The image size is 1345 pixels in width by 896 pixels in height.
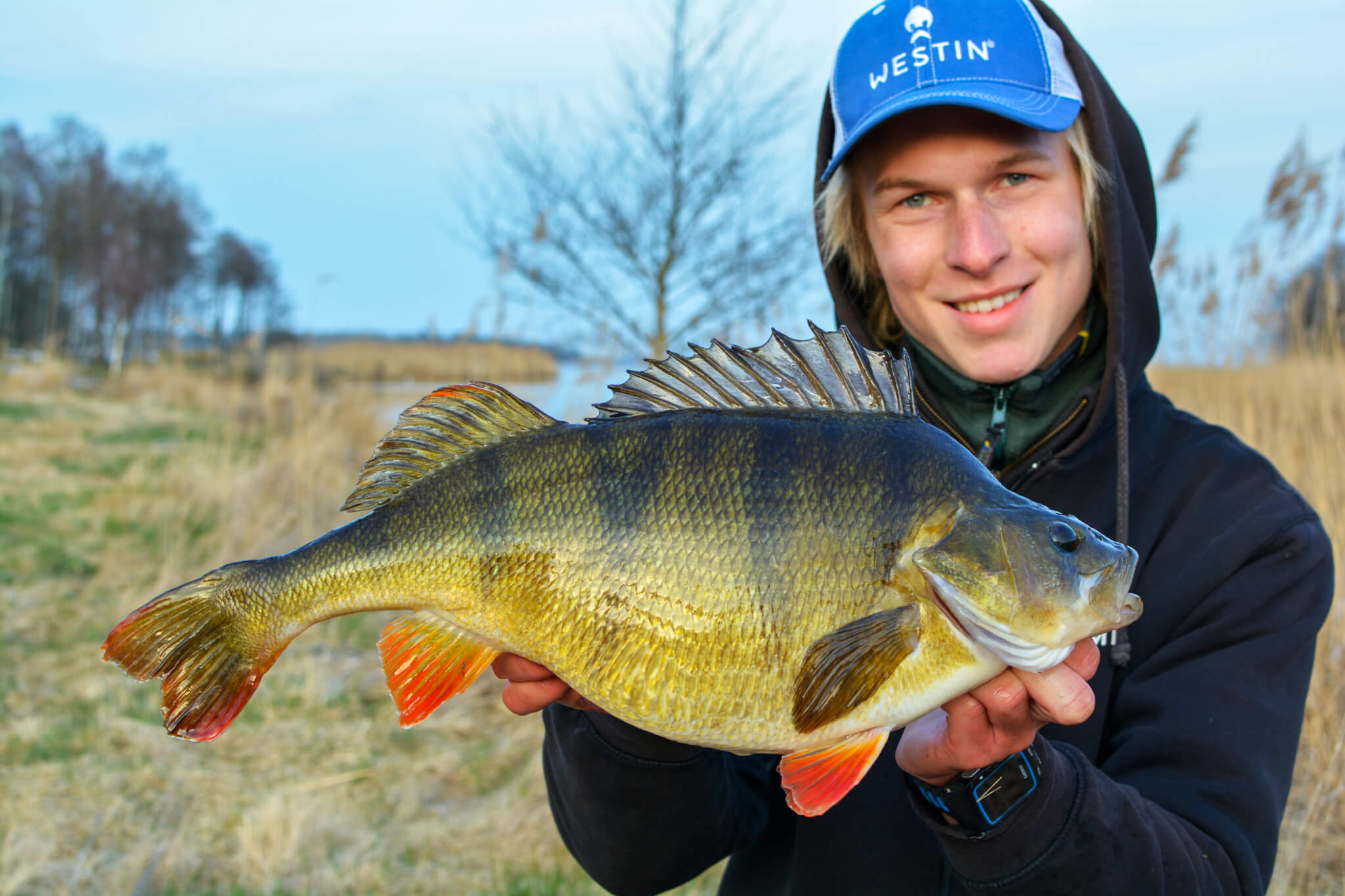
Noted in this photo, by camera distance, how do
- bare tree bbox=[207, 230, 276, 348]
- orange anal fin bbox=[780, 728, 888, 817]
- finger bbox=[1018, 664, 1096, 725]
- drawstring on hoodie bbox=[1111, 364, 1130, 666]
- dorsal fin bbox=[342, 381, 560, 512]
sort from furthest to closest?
1. bare tree bbox=[207, 230, 276, 348]
2. drawstring on hoodie bbox=[1111, 364, 1130, 666]
3. dorsal fin bbox=[342, 381, 560, 512]
4. orange anal fin bbox=[780, 728, 888, 817]
5. finger bbox=[1018, 664, 1096, 725]

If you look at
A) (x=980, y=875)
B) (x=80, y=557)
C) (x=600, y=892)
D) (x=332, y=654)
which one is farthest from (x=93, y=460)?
(x=980, y=875)

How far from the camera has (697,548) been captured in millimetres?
1464

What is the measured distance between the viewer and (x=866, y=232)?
2363 mm

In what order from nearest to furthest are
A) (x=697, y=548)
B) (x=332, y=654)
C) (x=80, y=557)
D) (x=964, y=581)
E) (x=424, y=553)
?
(x=964, y=581)
(x=697, y=548)
(x=424, y=553)
(x=332, y=654)
(x=80, y=557)

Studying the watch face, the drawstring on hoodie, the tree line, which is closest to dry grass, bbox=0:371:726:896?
the drawstring on hoodie

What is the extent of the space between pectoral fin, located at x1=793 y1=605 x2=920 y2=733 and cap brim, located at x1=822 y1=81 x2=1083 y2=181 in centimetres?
110

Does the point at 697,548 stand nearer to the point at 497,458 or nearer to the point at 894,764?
the point at 497,458

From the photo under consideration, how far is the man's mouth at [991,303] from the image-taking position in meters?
2.03

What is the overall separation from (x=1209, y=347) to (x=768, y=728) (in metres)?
5.51

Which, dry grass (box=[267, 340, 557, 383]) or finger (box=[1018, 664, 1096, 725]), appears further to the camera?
dry grass (box=[267, 340, 557, 383])

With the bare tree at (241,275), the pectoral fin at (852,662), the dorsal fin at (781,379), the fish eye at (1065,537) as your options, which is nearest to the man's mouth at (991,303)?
the dorsal fin at (781,379)

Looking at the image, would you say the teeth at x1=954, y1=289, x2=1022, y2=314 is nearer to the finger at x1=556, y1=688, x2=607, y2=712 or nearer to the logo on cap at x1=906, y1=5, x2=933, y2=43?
the logo on cap at x1=906, y1=5, x2=933, y2=43

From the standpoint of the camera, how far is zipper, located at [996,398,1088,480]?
203cm

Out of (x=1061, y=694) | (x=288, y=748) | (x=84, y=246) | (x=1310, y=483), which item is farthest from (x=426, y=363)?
(x=84, y=246)
